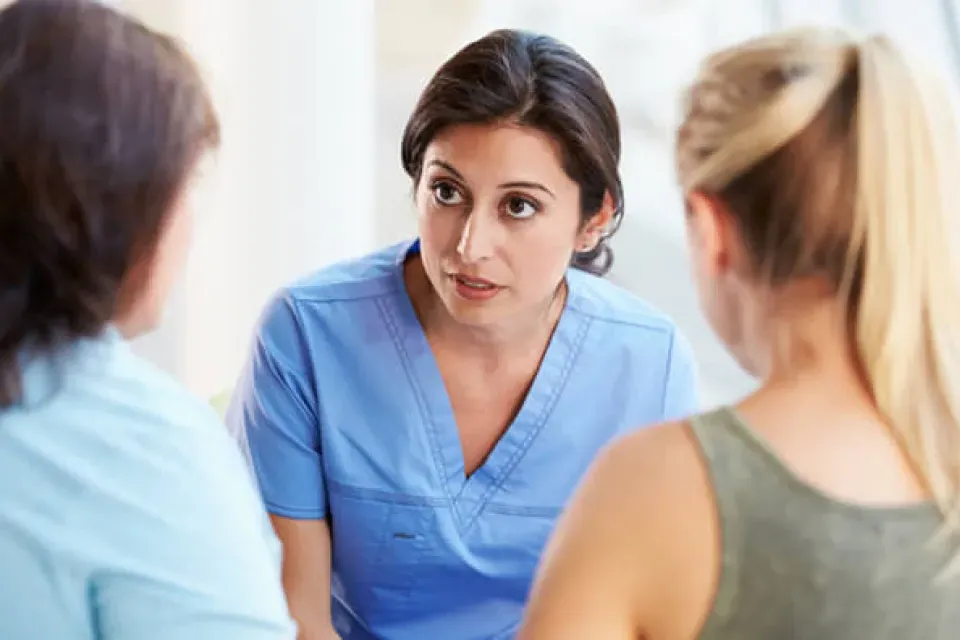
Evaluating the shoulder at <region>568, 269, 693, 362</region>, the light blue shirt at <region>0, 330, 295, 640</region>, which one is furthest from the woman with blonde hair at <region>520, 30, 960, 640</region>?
the shoulder at <region>568, 269, 693, 362</region>

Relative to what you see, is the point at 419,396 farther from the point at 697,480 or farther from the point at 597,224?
the point at 697,480

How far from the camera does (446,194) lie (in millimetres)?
1217

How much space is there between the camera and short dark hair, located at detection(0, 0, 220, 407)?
740 mm

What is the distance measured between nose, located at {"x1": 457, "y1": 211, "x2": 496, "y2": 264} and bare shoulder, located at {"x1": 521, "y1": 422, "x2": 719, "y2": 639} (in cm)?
43

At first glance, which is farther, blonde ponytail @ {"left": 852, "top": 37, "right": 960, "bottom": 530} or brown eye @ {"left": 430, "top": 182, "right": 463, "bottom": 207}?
brown eye @ {"left": 430, "top": 182, "right": 463, "bottom": 207}

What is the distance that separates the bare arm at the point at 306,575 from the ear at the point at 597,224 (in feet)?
1.37

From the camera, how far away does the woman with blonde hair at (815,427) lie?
0.75 meters

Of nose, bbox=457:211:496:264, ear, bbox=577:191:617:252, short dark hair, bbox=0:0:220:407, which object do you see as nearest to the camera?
short dark hair, bbox=0:0:220:407

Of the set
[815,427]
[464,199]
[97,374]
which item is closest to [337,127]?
[464,199]

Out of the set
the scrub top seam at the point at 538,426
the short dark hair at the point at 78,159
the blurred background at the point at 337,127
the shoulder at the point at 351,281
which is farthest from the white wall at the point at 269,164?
the short dark hair at the point at 78,159

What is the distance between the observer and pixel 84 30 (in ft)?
2.48

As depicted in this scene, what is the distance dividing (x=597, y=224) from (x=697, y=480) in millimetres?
586

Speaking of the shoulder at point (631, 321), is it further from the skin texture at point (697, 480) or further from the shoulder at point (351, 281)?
the skin texture at point (697, 480)

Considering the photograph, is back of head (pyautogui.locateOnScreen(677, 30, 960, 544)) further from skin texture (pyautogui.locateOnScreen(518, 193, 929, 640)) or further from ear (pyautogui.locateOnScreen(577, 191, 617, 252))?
ear (pyautogui.locateOnScreen(577, 191, 617, 252))
